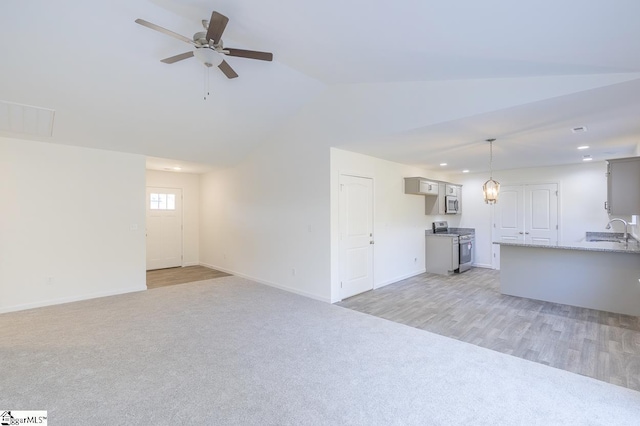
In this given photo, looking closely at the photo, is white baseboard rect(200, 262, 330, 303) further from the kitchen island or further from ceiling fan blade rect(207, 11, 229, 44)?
ceiling fan blade rect(207, 11, 229, 44)

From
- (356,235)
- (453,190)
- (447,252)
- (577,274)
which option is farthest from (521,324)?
(453,190)

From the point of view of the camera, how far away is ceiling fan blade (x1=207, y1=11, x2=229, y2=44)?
7.79 ft

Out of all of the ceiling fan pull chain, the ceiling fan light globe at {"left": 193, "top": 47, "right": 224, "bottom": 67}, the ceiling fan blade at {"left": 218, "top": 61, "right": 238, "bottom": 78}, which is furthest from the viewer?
the ceiling fan pull chain

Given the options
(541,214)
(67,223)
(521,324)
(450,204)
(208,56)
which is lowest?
(521,324)

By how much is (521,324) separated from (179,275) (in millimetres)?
6905

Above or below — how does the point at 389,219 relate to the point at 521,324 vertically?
above

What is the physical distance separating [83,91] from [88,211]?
2336 millimetres

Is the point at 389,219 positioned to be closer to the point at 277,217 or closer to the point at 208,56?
the point at 277,217

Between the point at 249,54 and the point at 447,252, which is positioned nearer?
the point at 249,54

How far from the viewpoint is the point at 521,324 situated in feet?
13.0

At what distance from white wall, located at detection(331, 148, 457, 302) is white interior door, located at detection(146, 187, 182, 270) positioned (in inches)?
209

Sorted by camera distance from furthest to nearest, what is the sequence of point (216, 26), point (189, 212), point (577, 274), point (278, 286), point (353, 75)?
1. point (189, 212)
2. point (278, 286)
3. point (577, 274)
4. point (353, 75)
5. point (216, 26)

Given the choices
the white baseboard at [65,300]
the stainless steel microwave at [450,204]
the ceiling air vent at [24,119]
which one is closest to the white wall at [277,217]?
the white baseboard at [65,300]

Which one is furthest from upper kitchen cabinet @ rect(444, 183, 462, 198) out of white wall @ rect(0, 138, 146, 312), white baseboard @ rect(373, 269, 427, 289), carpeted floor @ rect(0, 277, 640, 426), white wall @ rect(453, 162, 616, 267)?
white wall @ rect(0, 138, 146, 312)
